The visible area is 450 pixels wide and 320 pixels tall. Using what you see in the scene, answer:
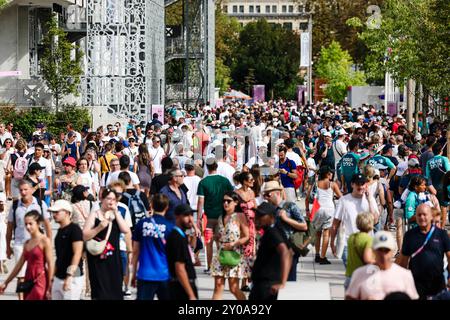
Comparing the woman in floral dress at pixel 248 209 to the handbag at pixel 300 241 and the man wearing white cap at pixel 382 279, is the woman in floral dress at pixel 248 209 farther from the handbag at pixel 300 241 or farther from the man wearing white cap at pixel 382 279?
the man wearing white cap at pixel 382 279

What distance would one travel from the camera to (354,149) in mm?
21141

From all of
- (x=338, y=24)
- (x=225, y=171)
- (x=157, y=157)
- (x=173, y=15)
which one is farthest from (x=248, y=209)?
(x=338, y=24)

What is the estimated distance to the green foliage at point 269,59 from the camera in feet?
393

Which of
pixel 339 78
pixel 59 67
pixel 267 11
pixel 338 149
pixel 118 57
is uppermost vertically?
pixel 267 11

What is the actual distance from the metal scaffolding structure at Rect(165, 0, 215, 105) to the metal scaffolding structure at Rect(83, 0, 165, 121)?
16.8 m

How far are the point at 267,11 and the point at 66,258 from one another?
6998 inches

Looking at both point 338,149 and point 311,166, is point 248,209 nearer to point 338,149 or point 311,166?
point 311,166

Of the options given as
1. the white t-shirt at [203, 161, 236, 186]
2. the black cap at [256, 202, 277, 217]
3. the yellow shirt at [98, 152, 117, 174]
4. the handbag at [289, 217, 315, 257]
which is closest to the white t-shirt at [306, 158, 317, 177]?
the yellow shirt at [98, 152, 117, 174]

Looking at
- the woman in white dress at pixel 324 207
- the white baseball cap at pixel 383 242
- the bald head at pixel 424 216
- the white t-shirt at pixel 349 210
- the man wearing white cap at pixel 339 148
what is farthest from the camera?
the man wearing white cap at pixel 339 148

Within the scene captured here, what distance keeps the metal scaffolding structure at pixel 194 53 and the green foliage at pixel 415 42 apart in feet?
73.0

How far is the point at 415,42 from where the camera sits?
36375mm

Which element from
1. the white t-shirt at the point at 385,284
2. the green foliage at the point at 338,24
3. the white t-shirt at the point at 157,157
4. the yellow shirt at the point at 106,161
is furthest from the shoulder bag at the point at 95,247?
the green foliage at the point at 338,24

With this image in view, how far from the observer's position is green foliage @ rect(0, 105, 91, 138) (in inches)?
1537
